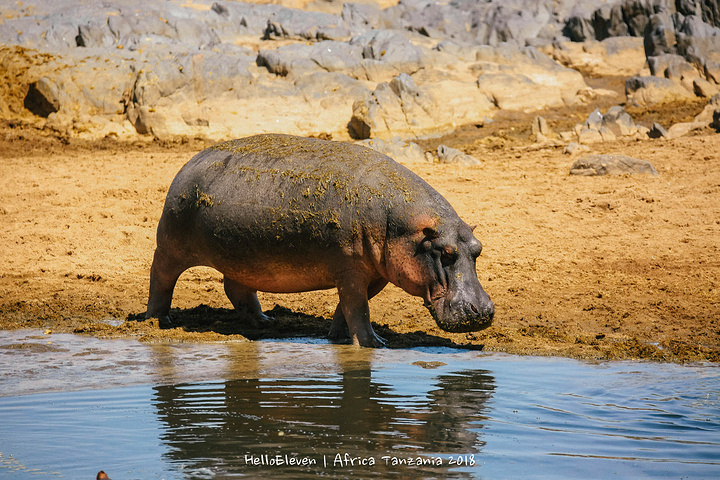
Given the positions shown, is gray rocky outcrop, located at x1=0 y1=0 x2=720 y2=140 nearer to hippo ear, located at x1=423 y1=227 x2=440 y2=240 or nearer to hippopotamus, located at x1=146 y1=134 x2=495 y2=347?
hippopotamus, located at x1=146 y1=134 x2=495 y2=347

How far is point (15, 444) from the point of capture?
416cm

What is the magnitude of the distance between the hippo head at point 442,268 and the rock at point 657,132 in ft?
33.8

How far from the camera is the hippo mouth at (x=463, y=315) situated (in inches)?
243

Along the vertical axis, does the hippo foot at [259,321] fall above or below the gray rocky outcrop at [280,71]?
below

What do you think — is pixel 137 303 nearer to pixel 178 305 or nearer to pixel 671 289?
pixel 178 305

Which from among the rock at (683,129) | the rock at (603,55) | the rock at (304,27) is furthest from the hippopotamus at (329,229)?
the rock at (603,55)

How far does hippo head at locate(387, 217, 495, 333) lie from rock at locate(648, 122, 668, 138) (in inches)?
405

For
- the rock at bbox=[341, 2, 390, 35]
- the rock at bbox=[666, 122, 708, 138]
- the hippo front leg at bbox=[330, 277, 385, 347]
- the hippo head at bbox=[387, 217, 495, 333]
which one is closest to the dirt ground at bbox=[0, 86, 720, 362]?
the hippo front leg at bbox=[330, 277, 385, 347]

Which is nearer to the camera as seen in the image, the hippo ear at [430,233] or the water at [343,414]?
the water at [343,414]

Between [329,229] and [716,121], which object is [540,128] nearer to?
[716,121]

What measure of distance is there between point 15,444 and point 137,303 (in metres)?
4.50

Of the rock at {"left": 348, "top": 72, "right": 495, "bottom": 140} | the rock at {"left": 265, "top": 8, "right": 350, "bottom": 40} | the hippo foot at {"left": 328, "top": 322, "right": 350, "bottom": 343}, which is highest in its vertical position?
the rock at {"left": 265, "top": 8, "right": 350, "bottom": 40}

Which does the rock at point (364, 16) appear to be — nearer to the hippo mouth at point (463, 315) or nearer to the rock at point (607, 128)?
the rock at point (607, 128)

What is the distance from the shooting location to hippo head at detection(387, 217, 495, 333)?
6.23 meters
